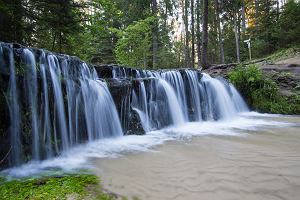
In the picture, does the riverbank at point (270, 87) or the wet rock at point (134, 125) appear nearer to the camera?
the wet rock at point (134, 125)

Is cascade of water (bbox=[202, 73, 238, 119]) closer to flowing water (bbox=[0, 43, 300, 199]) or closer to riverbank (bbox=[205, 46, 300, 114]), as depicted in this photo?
riverbank (bbox=[205, 46, 300, 114])

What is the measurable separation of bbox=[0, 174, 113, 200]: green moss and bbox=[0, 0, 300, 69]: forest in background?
4886mm

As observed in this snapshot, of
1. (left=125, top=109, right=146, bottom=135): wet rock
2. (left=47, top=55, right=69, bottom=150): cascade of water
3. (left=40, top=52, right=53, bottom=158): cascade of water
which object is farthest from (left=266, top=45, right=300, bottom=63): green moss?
(left=40, top=52, right=53, bottom=158): cascade of water

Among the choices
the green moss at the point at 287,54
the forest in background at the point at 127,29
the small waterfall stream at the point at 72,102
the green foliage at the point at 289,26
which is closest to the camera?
the small waterfall stream at the point at 72,102

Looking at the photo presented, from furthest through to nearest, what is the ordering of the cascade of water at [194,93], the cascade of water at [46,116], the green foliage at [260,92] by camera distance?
the green foliage at [260,92]
the cascade of water at [194,93]
the cascade of water at [46,116]

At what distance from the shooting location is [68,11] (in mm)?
9359

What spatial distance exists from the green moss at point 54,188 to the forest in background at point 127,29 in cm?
489

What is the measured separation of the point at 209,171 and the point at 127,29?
523 inches

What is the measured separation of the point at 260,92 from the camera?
11930mm

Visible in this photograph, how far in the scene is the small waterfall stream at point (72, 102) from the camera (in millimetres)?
4777

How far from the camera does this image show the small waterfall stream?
4.78 metres

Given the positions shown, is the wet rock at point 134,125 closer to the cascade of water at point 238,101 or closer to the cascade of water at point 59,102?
the cascade of water at point 59,102

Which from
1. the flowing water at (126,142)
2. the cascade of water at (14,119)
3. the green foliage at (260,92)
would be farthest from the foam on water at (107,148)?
the green foliage at (260,92)

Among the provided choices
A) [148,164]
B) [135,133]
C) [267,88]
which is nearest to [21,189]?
[148,164]
